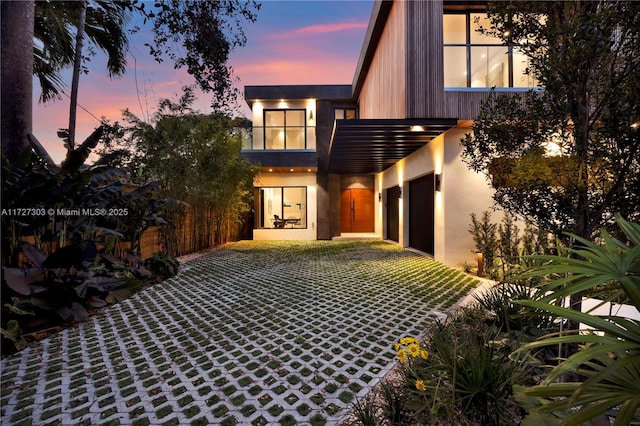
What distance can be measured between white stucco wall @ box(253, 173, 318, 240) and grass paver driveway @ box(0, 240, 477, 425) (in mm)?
8076

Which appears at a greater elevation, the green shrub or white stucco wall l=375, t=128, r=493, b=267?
white stucco wall l=375, t=128, r=493, b=267

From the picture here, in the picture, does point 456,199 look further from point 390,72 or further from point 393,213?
point 393,213

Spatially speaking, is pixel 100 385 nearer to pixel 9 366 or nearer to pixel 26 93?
→ pixel 9 366

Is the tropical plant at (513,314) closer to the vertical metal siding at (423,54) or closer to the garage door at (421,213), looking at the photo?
the vertical metal siding at (423,54)

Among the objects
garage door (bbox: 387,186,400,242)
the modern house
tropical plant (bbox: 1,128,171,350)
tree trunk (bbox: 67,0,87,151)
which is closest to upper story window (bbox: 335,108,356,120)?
the modern house

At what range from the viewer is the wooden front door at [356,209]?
15406 millimetres

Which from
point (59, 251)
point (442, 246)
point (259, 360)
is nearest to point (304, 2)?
point (442, 246)

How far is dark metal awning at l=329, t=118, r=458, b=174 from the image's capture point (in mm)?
6305

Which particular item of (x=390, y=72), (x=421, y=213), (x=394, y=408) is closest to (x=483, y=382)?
(x=394, y=408)

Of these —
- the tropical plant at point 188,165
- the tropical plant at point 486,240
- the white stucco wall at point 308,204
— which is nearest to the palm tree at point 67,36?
the tropical plant at point 188,165

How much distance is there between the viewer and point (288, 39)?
30.2ft

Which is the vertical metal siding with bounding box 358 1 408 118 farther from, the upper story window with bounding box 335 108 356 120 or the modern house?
the upper story window with bounding box 335 108 356 120

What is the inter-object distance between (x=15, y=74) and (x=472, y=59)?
329 inches

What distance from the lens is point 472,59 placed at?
6719 mm
